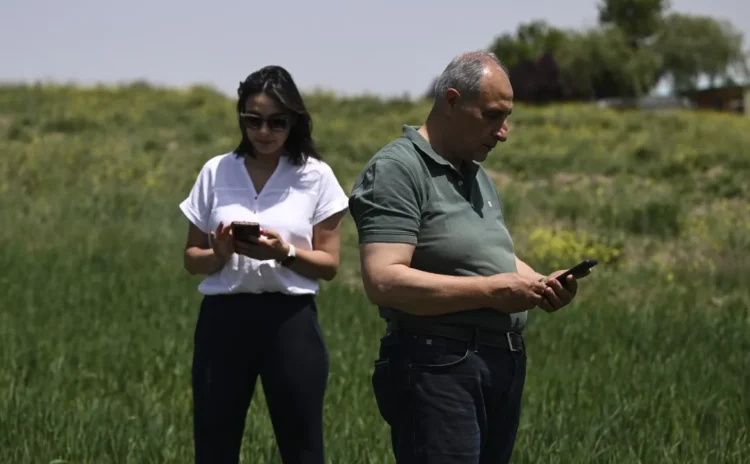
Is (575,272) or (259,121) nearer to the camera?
(575,272)

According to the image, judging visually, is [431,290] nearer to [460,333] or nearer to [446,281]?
[446,281]

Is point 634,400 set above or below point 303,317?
below

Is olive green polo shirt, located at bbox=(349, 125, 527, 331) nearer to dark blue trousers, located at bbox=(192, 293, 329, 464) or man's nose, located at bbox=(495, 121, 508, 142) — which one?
man's nose, located at bbox=(495, 121, 508, 142)

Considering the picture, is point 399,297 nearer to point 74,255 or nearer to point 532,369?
point 532,369

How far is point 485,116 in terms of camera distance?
299 centimetres

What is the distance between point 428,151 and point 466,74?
0.23 meters

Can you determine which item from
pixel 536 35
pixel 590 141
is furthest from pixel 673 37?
pixel 590 141

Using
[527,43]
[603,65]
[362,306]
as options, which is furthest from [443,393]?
[527,43]

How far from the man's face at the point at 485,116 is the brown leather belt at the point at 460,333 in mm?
478

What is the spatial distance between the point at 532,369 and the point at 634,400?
110 centimetres

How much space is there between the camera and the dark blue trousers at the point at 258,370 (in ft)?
12.2

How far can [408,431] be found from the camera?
119 inches

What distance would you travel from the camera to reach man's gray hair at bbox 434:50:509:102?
297cm

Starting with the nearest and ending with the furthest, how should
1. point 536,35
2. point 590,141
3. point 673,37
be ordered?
point 590,141 < point 673,37 < point 536,35
